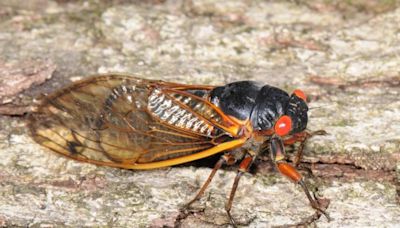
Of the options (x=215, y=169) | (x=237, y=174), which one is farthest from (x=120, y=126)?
(x=237, y=174)

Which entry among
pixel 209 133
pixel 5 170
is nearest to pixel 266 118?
pixel 209 133

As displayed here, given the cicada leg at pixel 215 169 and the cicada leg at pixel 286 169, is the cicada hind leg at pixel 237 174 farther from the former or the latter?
the cicada leg at pixel 286 169

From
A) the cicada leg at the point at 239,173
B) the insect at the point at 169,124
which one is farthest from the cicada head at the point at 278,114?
the cicada leg at the point at 239,173

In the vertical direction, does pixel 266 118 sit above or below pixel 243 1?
below

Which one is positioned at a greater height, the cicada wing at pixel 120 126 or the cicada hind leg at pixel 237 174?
the cicada wing at pixel 120 126

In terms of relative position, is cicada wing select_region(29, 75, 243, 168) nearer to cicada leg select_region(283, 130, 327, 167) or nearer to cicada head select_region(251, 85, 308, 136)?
cicada head select_region(251, 85, 308, 136)

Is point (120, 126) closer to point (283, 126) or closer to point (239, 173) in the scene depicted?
point (239, 173)

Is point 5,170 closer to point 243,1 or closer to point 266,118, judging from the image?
point 266,118
